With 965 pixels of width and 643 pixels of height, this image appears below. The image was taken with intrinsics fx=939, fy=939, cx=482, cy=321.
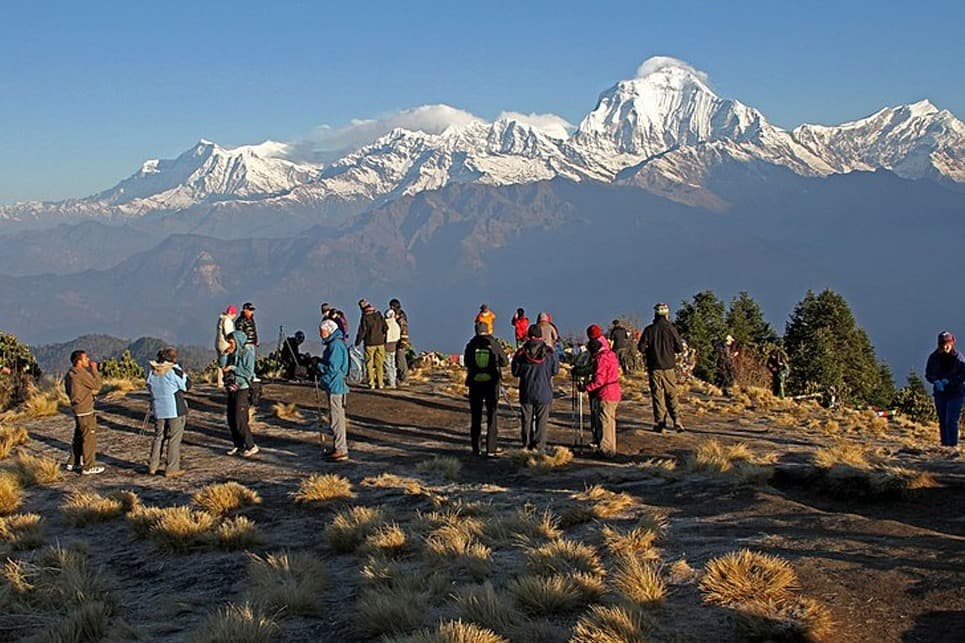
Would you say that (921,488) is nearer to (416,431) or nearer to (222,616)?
(222,616)

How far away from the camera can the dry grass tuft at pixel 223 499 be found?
1098 centimetres

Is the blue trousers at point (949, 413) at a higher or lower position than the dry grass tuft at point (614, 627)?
higher

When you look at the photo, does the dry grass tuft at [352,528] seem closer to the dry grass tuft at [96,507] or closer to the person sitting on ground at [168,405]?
the dry grass tuft at [96,507]

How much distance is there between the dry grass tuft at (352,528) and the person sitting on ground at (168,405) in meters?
4.58

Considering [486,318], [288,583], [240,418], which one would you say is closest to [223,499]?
[288,583]

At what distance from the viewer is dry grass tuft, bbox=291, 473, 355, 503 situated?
37.7ft

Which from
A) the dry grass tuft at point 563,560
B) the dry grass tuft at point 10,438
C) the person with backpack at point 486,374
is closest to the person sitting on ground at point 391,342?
the person with backpack at point 486,374

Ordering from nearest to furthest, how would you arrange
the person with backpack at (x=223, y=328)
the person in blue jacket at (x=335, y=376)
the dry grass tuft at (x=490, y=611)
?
1. the dry grass tuft at (x=490, y=611)
2. the person in blue jacket at (x=335, y=376)
3. the person with backpack at (x=223, y=328)

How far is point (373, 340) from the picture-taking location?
816 inches

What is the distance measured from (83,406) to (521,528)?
8.04 meters

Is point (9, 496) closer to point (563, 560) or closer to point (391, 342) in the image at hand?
point (563, 560)

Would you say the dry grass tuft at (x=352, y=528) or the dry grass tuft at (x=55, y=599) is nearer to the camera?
the dry grass tuft at (x=55, y=599)

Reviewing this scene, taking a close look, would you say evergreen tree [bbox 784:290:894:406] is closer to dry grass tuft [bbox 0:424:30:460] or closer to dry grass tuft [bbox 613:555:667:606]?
dry grass tuft [bbox 0:424:30:460]

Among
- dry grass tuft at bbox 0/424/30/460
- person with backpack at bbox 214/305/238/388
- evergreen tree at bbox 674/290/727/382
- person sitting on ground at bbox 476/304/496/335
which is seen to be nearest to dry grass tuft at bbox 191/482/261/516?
person sitting on ground at bbox 476/304/496/335
